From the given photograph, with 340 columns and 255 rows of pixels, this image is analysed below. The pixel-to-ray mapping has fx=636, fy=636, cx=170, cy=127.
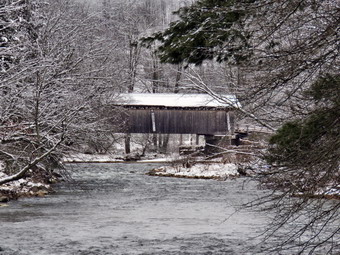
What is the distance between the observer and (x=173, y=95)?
42594mm

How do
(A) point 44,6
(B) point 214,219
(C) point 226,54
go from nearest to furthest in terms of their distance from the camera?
(C) point 226,54, (B) point 214,219, (A) point 44,6

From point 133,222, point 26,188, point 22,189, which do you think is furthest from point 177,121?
point 133,222

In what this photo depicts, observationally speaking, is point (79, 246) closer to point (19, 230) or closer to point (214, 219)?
point (19, 230)

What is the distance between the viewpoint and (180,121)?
41156 millimetres

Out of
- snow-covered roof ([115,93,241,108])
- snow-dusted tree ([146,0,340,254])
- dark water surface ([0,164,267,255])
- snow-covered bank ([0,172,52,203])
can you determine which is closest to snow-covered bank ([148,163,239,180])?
dark water surface ([0,164,267,255])

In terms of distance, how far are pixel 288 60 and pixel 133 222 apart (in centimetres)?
974

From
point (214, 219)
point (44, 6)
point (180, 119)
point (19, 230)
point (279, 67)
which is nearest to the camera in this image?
point (279, 67)

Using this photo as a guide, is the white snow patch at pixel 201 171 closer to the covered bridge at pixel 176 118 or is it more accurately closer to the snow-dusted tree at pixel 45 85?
the snow-dusted tree at pixel 45 85

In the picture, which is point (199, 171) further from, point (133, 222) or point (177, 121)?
point (133, 222)

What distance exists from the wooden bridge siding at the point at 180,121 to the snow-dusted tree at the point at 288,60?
3202 cm

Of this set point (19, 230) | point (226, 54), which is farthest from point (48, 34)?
point (226, 54)

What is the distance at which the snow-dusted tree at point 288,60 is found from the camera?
19.8 feet

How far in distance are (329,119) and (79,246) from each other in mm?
6965

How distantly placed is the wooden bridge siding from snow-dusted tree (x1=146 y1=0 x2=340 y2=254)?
105ft
